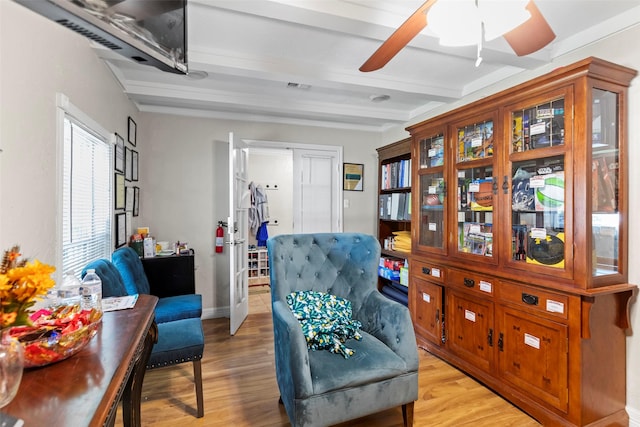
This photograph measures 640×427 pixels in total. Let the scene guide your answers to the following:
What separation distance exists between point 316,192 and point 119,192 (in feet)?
7.33

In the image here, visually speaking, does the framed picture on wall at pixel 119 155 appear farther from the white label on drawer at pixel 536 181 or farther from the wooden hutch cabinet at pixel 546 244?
the white label on drawer at pixel 536 181

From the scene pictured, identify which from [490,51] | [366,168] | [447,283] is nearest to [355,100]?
[366,168]

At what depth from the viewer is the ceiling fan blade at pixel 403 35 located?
1.21 m

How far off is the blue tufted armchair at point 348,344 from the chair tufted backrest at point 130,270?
1104 millimetres

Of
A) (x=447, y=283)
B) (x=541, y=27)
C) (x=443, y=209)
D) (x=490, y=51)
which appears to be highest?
(x=490, y=51)

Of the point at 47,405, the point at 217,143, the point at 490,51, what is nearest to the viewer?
the point at 47,405

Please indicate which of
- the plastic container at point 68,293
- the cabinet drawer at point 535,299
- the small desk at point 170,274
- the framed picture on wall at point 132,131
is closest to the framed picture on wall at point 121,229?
the small desk at point 170,274

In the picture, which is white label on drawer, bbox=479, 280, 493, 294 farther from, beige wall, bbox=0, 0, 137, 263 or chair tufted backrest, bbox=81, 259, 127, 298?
beige wall, bbox=0, 0, 137, 263

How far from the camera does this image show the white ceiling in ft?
5.75

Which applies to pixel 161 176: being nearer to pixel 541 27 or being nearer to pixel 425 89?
pixel 425 89

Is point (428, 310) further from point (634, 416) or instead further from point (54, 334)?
point (54, 334)

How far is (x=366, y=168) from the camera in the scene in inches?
170

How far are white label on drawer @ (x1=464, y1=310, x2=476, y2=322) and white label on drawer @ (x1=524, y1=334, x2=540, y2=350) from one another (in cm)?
40

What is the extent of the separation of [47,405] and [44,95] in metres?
1.40
